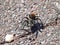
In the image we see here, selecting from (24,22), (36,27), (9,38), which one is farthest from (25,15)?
(9,38)

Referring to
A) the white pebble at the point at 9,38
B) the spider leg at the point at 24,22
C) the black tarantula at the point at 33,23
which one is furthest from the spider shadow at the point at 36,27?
the white pebble at the point at 9,38

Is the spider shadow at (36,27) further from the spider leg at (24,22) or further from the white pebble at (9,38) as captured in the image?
the white pebble at (9,38)

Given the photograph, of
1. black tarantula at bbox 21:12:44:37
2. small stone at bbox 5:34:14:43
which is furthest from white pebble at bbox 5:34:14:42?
black tarantula at bbox 21:12:44:37

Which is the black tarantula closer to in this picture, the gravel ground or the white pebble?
the gravel ground

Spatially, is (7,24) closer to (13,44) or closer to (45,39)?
(13,44)

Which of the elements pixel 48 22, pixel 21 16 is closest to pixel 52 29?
pixel 48 22

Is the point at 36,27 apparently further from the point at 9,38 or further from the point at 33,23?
the point at 9,38
